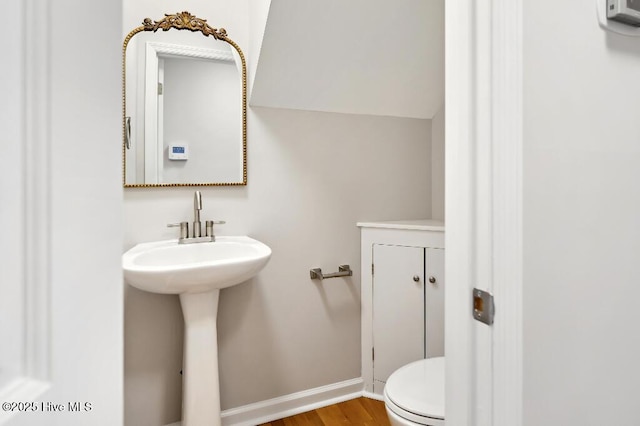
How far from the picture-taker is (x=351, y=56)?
67.4 inches

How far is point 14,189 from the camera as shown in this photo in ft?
0.94

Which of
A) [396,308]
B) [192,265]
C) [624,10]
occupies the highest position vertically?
[624,10]

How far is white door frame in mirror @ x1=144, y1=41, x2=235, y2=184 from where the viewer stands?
5.34ft

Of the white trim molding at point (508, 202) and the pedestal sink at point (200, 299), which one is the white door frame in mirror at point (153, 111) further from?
the white trim molding at point (508, 202)


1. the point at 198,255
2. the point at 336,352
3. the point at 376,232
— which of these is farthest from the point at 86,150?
the point at 336,352

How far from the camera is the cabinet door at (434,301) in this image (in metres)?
1.88

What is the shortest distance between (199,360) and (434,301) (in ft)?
3.81

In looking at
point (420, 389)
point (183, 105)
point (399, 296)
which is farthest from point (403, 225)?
point (183, 105)

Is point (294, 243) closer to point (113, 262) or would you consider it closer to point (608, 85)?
point (608, 85)

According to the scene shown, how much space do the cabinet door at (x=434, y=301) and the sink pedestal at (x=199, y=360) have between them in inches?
41.9

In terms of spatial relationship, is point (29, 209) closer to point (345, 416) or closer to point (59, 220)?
point (59, 220)

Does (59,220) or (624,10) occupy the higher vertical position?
(624,10)

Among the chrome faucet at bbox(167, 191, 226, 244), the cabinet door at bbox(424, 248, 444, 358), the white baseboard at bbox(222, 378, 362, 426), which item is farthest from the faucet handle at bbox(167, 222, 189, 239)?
the cabinet door at bbox(424, 248, 444, 358)

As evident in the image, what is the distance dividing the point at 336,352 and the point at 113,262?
185 centimetres
